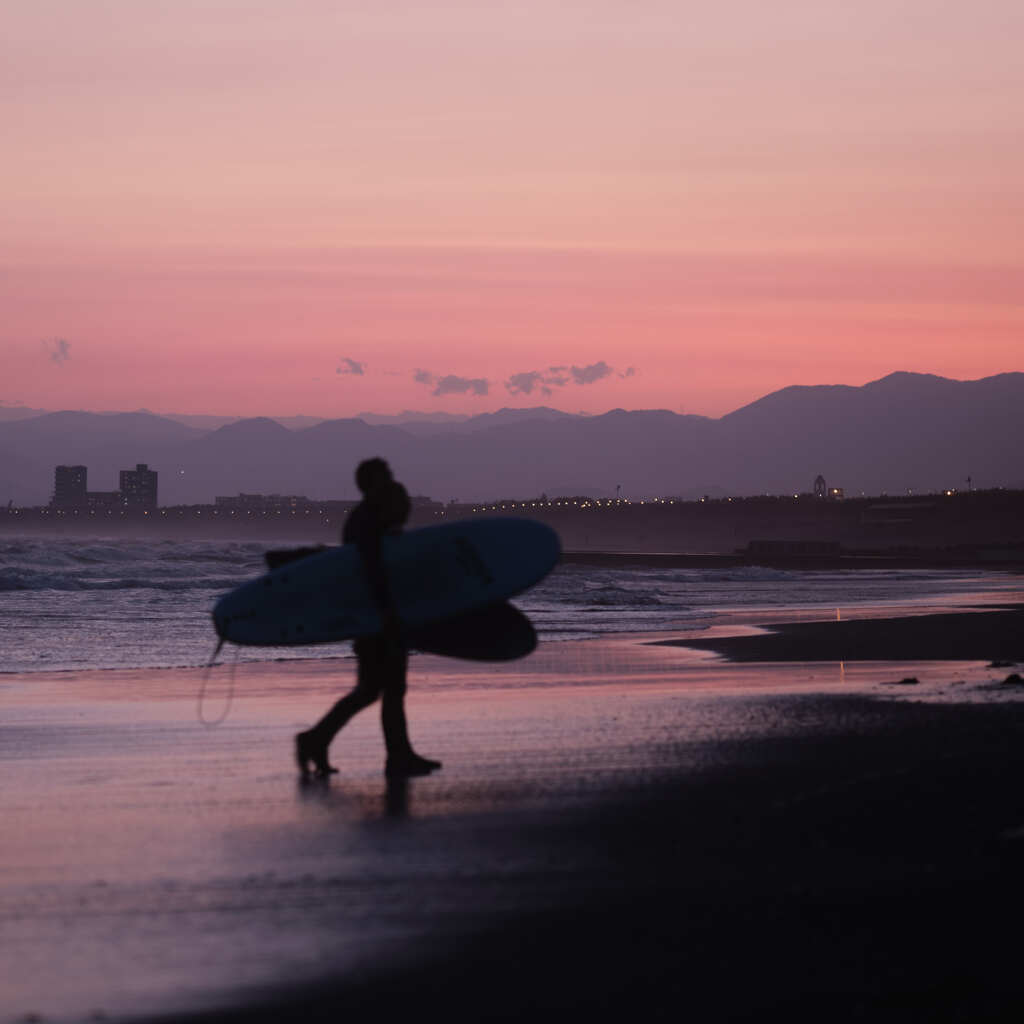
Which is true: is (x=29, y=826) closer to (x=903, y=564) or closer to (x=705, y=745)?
(x=705, y=745)

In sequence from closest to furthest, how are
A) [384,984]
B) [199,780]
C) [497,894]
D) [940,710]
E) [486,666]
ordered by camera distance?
[384,984] → [497,894] → [199,780] → [940,710] → [486,666]

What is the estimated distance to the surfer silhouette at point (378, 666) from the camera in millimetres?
8188

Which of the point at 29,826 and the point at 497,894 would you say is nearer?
the point at 497,894

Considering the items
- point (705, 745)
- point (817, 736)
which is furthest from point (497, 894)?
point (817, 736)

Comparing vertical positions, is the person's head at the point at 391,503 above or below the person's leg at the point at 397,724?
above

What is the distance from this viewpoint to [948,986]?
3.93 metres

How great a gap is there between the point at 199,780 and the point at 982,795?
4191 mm

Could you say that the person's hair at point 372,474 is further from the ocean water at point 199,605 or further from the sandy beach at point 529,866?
the ocean water at point 199,605

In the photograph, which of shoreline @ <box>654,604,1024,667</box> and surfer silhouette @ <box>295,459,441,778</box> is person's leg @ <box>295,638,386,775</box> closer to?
surfer silhouette @ <box>295,459,441,778</box>

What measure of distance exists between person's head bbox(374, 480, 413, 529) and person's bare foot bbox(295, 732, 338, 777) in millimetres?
1337

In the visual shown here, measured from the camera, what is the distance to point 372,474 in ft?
28.3

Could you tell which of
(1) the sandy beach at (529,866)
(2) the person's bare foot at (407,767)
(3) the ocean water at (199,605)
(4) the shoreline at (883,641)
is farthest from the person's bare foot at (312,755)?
(4) the shoreline at (883,641)

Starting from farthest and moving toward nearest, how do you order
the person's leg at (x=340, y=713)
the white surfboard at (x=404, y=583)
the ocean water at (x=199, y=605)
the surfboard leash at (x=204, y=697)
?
the ocean water at (x=199, y=605), the surfboard leash at (x=204, y=697), the white surfboard at (x=404, y=583), the person's leg at (x=340, y=713)

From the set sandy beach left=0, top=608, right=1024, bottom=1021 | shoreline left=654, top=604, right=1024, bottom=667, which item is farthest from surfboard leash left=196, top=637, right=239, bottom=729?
shoreline left=654, top=604, right=1024, bottom=667
